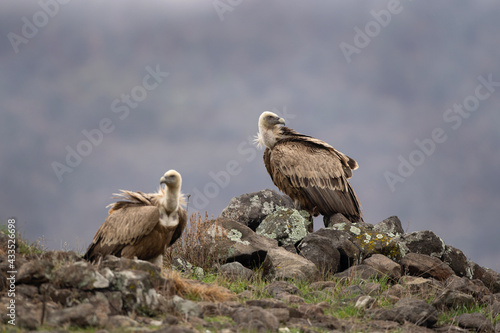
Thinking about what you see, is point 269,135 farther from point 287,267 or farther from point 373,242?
point 287,267

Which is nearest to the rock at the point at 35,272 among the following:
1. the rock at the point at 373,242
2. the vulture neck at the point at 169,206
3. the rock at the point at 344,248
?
the vulture neck at the point at 169,206

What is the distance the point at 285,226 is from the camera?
1392 cm

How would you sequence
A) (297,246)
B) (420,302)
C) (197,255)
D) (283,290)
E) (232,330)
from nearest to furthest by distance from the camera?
(232,330), (420,302), (283,290), (197,255), (297,246)

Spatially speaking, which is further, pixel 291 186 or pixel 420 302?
pixel 291 186

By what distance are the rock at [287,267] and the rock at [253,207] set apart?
3.33 m

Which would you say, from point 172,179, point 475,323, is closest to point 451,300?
point 475,323

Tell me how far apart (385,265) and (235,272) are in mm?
3248

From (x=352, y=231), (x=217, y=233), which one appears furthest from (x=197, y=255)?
(x=352, y=231)

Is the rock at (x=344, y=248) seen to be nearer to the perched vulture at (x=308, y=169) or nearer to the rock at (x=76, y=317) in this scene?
the perched vulture at (x=308, y=169)

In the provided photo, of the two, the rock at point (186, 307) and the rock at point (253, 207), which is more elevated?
the rock at point (253, 207)

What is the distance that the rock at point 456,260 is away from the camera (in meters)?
A: 13.8

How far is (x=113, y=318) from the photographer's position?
21.6 ft

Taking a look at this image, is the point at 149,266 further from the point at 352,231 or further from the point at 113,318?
the point at 352,231

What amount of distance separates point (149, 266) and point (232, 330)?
5.40 feet
